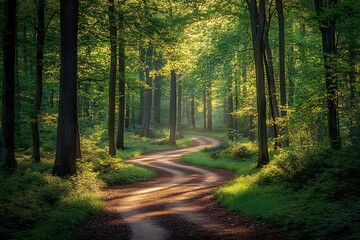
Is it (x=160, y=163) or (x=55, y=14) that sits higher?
(x=55, y=14)

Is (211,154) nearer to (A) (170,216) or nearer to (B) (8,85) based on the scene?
(B) (8,85)

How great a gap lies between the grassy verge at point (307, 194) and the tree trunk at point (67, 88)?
6431mm

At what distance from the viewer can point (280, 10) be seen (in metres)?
19.6

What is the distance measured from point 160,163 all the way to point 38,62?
11454mm

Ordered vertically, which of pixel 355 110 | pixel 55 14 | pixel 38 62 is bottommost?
pixel 355 110

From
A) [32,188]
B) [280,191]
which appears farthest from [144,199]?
[280,191]

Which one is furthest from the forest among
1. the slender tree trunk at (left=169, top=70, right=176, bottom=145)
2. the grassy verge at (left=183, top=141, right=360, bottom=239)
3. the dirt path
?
the slender tree trunk at (left=169, top=70, right=176, bottom=145)

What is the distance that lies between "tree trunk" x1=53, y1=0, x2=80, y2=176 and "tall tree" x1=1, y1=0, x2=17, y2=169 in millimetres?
2966

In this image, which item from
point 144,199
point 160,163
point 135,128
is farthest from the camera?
point 135,128

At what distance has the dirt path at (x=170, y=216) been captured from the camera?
27.3ft

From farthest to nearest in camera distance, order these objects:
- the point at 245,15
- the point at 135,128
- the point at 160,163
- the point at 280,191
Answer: the point at 135,128 < the point at 160,163 < the point at 245,15 < the point at 280,191

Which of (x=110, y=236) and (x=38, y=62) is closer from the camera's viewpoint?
(x=110, y=236)

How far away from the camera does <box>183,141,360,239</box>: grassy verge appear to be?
725 cm

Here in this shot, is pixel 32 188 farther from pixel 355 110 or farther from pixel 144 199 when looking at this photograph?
pixel 355 110
